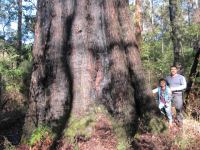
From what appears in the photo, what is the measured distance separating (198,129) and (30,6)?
2361cm

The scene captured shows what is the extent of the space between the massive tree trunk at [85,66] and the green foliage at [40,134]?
0.47 feet

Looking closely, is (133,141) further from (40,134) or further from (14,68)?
(14,68)

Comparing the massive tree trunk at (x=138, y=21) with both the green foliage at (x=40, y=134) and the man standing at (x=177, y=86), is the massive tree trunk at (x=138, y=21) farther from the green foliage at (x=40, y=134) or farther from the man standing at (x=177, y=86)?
the green foliage at (x=40, y=134)

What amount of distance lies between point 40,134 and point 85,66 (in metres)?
1.37

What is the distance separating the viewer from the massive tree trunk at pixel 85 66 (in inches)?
301

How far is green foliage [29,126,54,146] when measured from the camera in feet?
24.6

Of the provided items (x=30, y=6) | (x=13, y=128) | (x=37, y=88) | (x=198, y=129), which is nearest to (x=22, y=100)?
(x=13, y=128)

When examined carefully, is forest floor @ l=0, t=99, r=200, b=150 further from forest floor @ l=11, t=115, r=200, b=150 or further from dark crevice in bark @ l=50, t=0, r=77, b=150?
dark crevice in bark @ l=50, t=0, r=77, b=150

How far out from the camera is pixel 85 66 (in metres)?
7.67

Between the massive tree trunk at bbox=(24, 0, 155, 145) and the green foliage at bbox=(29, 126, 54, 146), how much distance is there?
14cm

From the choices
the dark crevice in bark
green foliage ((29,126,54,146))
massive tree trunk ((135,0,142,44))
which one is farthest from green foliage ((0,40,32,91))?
green foliage ((29,126,54,146))

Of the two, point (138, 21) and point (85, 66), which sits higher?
point (138, 21)

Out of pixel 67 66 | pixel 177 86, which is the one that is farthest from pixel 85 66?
pixel 177 86

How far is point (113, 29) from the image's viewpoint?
793 cm
